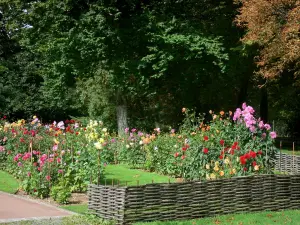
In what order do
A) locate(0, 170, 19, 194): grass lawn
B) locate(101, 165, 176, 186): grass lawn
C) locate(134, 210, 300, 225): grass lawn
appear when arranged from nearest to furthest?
locate(134, 210, 300, 225): grass lawn, locate(0, 170, 19, 194): grass lawn, locate(101, 165, 176, 186): grass lawn

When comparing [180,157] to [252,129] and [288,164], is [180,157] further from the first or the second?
[288,164]

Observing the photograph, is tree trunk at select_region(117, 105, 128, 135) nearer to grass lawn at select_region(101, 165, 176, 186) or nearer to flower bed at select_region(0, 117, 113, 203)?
grass lawn at select_region(101, 165, 176, 186)

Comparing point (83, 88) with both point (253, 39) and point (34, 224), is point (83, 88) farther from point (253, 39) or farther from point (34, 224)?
point (34, 224)

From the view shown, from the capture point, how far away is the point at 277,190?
31.1 feet

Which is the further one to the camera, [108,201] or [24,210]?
[24,210]

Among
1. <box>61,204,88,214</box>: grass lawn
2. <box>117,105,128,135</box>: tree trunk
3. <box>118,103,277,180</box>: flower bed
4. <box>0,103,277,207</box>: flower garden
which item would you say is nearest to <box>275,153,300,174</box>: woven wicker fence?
<box>118,103,277,180</box>: flower bed

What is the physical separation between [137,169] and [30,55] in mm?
20939

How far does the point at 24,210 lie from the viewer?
29.5 ft

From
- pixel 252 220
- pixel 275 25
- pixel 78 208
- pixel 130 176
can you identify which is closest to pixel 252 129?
pixel 252 220

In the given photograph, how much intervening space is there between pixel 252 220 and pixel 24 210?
4.09 metres

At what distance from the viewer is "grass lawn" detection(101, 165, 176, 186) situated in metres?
12.8

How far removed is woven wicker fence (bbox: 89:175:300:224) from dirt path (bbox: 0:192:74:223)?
30.0 inches

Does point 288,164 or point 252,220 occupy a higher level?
point 288,164

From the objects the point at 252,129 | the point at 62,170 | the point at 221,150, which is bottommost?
the point at 62,170
